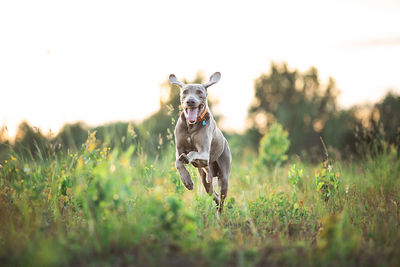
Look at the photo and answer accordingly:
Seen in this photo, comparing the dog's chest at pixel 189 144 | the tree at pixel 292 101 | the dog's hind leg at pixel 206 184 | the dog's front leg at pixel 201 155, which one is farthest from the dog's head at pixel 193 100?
the tree at pixel 292 101

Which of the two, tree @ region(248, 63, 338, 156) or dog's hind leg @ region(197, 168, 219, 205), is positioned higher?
tree @ region(248, 63, 338, 156)

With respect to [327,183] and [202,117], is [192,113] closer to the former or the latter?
[202,117]

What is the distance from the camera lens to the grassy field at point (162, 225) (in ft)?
8.86

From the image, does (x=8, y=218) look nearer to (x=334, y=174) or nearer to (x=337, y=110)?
(x=334, y=174)

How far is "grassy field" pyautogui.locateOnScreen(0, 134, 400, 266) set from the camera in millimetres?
2701

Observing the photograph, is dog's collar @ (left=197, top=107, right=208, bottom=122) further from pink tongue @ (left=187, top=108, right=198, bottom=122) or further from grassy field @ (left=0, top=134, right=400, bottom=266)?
grassy field @ (left=0, top=134, right=400, bottom=266)

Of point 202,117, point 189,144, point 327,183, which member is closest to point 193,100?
point 202,117

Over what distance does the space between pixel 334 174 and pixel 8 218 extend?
463cm

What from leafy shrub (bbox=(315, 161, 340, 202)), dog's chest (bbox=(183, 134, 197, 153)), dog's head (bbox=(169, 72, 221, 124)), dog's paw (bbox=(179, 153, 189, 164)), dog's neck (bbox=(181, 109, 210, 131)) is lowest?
leafy shrub (bbox=(315, 161, 340, 202))

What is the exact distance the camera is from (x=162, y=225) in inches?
110

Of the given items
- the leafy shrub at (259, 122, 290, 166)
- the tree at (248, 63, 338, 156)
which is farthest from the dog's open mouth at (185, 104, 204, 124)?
the tree at (248, 63, 338, 156)

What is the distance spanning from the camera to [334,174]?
5.17 meters

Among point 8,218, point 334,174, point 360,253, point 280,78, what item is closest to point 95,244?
point 8,218

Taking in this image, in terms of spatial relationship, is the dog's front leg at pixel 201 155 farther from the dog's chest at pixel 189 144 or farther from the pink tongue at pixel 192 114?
the pink tongue at pixel 192 114
